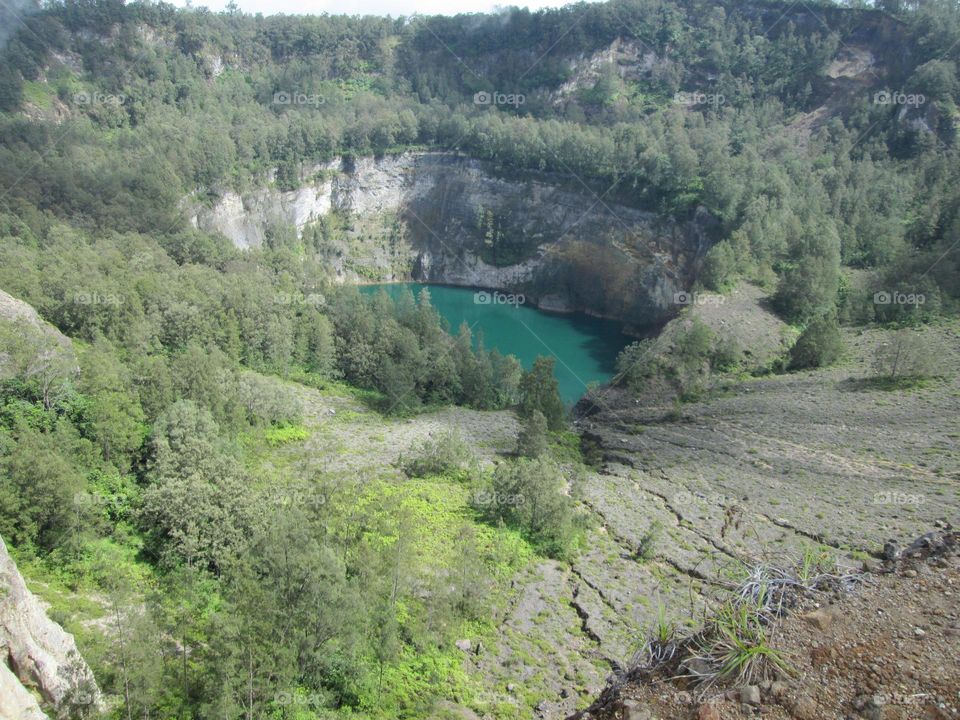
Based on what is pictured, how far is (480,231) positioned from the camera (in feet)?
330

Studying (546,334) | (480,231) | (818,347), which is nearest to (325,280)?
(546,334)

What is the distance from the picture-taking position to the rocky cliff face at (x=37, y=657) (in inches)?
480

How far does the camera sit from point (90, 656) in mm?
13836

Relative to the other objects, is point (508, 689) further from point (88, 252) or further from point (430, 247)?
point (430, 247)

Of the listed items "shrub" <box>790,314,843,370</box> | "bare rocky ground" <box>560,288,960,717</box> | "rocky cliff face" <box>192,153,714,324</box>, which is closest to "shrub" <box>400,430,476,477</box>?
"bare rocky ground" <box>560,288,960,717</box>

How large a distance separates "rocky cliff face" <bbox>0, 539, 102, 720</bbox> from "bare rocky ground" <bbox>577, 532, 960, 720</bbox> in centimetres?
976

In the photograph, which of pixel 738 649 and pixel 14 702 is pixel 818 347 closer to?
pixel 738 649

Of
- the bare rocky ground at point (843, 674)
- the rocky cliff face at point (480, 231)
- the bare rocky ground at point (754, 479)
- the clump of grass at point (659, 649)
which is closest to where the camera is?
the bare rocky ground at point (843, 674)

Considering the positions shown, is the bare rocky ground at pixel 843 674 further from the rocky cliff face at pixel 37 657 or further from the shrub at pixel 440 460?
the shrub at pixel 440 460

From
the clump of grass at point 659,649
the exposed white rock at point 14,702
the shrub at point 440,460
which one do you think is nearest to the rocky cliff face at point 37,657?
the exposed white rock at point 14,702

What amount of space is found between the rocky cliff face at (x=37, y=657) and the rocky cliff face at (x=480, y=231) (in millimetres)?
68620

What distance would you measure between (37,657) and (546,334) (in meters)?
68.4

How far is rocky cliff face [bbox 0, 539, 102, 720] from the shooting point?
12.2 m

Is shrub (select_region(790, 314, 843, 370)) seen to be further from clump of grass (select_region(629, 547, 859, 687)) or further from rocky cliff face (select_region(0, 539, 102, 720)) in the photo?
rocky cliff face (select_region(0, 539, 102, 720))
